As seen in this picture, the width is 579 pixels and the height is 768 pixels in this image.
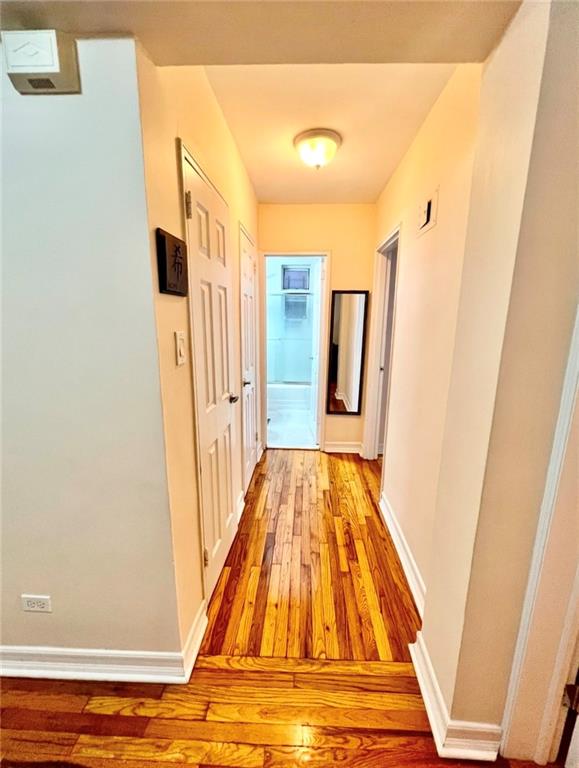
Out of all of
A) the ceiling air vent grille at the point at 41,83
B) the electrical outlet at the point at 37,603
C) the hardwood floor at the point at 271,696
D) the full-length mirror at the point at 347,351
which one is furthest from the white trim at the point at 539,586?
the full-length mirror at the point at 347,351

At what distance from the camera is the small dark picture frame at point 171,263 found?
1.02 meters

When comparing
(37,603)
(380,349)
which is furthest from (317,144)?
(37,603)

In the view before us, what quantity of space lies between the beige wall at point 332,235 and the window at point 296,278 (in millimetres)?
3182

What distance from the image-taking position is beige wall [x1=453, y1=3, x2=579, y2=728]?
0.73m

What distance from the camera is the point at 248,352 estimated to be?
8.76 feet

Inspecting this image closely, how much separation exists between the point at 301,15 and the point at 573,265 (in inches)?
36.8

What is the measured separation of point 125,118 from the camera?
91 centimetres

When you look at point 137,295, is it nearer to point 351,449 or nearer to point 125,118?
point 125,118

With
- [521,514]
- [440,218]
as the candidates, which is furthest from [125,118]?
[521,514]

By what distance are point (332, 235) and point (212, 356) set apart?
2106mm

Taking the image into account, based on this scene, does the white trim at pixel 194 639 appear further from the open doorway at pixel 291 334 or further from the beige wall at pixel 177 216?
the open doorway at pixel 291 334

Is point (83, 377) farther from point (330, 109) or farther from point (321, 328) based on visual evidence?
point (321, 328)

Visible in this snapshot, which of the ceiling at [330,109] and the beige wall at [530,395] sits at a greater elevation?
the ceiling at [330,109]

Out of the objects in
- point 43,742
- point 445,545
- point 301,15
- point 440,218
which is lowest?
point 43,742
